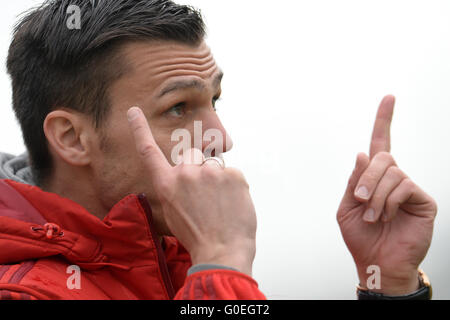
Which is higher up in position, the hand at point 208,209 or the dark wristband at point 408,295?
the hand at point 208,209

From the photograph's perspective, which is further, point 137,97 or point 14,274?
point 137,97

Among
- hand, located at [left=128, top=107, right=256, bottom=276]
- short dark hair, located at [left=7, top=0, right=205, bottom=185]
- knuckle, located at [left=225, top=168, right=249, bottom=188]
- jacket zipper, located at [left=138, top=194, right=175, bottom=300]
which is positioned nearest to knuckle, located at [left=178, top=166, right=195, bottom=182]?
hand, located at [left=128, top=107, right=256, bottom=276]

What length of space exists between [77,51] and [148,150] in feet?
2.65

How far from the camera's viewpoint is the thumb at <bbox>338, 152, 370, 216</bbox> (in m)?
2.02

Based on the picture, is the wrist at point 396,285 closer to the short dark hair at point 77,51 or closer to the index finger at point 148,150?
the index finger at point 148,150

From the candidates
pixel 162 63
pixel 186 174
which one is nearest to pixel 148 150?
pixel 186 174

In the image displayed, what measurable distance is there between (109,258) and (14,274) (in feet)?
1.41

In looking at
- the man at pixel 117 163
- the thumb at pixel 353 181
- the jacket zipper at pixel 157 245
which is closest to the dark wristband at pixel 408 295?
the man at pixel 117 163

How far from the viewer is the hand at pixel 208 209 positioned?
150cm

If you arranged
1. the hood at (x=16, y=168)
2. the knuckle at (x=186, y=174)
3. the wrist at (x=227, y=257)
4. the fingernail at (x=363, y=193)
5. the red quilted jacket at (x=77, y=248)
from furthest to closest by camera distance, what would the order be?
the hood at (x=16, y=168) → the fingernail at (x=363, y=193) → the red quilted jacket at (x=77, y=248) → the knuckle at (x=186, y=174) → the wrist at (x=227, y=257)
